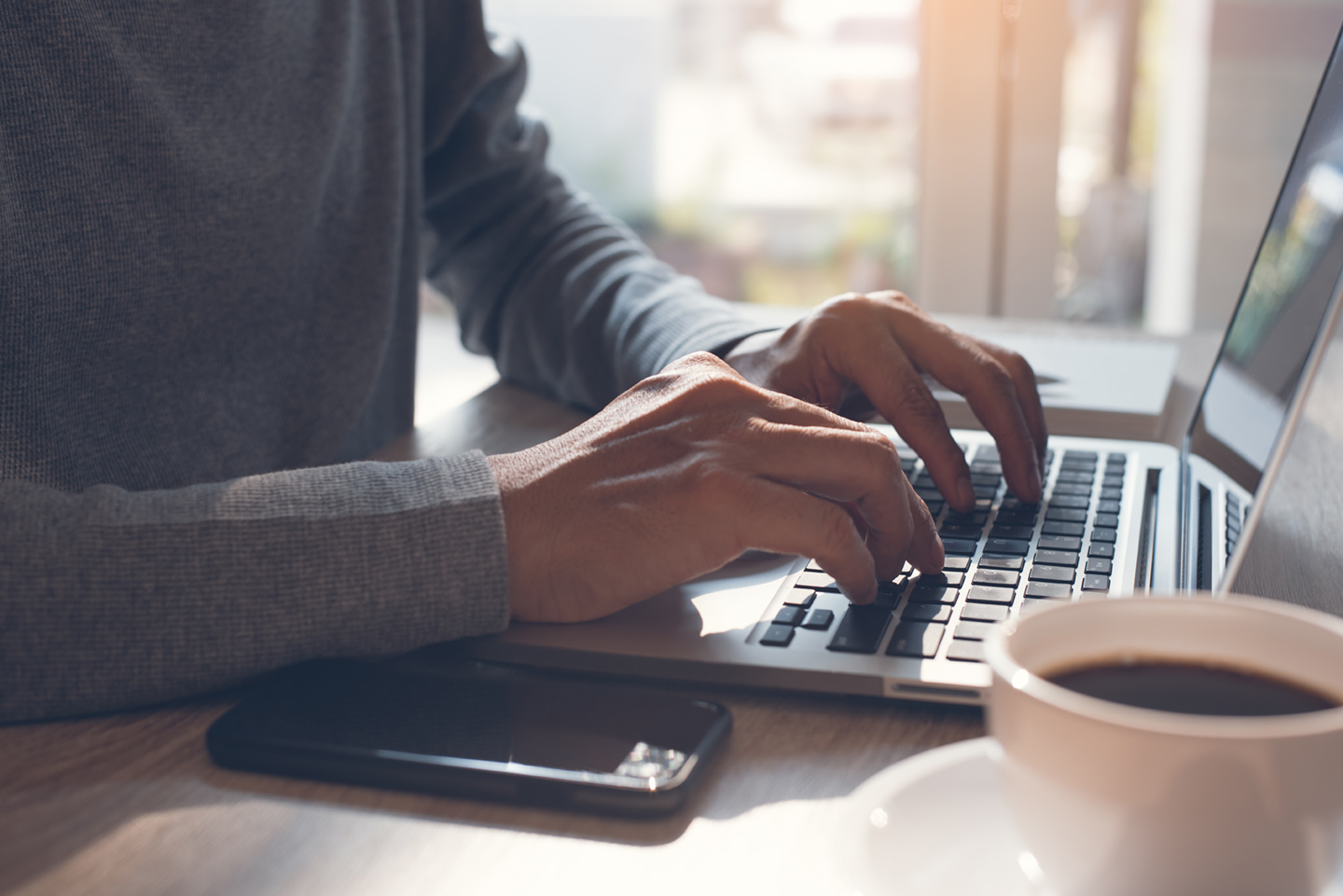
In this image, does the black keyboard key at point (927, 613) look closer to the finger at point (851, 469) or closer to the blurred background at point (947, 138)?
the finger at point (851, 469)

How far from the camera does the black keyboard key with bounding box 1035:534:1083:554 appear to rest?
1.88 feet

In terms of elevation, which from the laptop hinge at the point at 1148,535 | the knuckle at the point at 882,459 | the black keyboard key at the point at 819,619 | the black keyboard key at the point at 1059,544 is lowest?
the laptop hinge at the point at 1148,535

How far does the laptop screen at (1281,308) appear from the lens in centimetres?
59

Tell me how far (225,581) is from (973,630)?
1.01 ft

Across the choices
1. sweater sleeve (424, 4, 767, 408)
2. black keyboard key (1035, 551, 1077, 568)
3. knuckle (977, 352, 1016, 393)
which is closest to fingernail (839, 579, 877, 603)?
black keyboard key (1035, 551, 1077, 568)

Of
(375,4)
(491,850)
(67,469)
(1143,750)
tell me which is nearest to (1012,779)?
(1143,750)

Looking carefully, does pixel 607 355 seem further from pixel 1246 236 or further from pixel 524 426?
pixel 1246 236

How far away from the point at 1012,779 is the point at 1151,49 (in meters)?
1.65

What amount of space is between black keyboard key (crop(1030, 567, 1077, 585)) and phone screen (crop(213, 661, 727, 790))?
0.63 feet

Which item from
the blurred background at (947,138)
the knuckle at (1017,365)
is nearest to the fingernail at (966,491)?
the knuckle at (1017,365)

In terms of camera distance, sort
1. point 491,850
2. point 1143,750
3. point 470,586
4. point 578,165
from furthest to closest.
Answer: point 578,165
point 470,586
point 491,850
point 1143,750

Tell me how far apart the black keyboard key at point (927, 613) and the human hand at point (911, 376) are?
15cm

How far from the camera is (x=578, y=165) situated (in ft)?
6.16

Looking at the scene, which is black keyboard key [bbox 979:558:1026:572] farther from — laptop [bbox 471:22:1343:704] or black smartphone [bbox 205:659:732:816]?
black smartphone [bbox 205:659:732:816]
